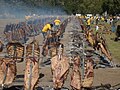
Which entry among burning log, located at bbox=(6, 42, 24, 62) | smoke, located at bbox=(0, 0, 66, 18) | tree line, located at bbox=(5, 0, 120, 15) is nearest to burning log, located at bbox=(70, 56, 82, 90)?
burning log, located at bbox=(6, 42, 24, 62)

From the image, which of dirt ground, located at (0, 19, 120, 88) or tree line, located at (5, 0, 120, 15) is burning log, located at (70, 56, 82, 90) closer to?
dirt ground, located at (0, 19, 120, 88)

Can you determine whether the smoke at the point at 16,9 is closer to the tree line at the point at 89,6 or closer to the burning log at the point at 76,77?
the tree line at the point at 89,6

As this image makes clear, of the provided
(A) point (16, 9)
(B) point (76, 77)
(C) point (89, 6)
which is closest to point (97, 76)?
(B) point (76, 77)

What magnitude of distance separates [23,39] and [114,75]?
17.9m

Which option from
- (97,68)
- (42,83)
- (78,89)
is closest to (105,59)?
(97,68)

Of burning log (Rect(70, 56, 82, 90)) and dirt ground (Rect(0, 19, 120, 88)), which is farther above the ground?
burning log (Rect(70, 56, 82, 90))

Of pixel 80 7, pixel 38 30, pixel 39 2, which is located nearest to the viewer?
pixel 38 30

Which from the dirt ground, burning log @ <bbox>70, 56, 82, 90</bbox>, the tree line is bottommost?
the dirt ground

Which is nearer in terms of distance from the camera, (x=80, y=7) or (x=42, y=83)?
(x=42, y=83)

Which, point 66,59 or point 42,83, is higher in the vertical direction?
point 66,59

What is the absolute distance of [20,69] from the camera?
2155 cm

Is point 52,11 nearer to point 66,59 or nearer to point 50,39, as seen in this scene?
point 50,39

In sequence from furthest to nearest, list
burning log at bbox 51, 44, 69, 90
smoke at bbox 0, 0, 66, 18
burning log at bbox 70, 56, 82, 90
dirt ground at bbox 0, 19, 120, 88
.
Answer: smoke at bbox 0, 0, 66, 18, dirt ground at bbox 0, 19, 120, 88, burning log at bbox 70, 56, 82, 90, burning log at bbox 51, 44, 69, 90

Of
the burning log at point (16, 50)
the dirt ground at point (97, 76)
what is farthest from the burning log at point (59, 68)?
the burning log at point (16, 50)
